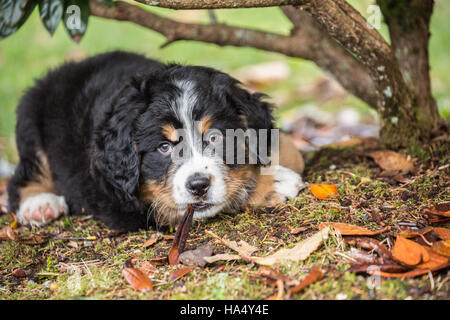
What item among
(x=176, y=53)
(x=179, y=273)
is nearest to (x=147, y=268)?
(x=179, y=273)

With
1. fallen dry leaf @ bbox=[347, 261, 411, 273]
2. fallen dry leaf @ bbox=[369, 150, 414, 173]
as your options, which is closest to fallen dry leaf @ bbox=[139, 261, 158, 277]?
fallen dry leaf @ bbox=[347, 261, 411, 273]

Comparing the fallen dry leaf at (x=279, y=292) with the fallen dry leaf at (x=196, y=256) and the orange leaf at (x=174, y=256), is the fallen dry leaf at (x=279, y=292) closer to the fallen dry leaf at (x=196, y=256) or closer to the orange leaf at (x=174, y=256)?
the fallen dry leaf at (x=196, y=256)

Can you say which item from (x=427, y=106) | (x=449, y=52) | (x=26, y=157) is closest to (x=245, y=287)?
(x=427, y=106)

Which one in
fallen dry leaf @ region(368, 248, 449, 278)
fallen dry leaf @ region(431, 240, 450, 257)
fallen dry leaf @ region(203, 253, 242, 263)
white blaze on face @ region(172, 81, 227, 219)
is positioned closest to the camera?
fallen dry leaf @ region(368, 248, 449, 278)

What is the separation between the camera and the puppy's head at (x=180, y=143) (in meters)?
3.33

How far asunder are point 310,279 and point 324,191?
1155mm

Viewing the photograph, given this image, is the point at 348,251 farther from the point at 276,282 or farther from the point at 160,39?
the point at 160,39

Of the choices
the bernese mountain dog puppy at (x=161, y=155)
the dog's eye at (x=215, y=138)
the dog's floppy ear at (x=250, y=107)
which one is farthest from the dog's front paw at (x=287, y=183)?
the dog's eye at (x=215, y=138)

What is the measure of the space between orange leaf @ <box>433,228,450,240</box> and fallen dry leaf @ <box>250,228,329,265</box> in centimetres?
61

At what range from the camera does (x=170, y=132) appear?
3.37 metres

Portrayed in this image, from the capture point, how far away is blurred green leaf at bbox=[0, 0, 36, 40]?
3092 millimetres

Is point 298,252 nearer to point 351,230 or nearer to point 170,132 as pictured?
point 351,230

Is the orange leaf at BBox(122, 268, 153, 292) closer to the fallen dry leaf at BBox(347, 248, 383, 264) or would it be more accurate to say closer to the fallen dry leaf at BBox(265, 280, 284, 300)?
the fallen dry leaf at BBox(265, 280, 284, 300)
